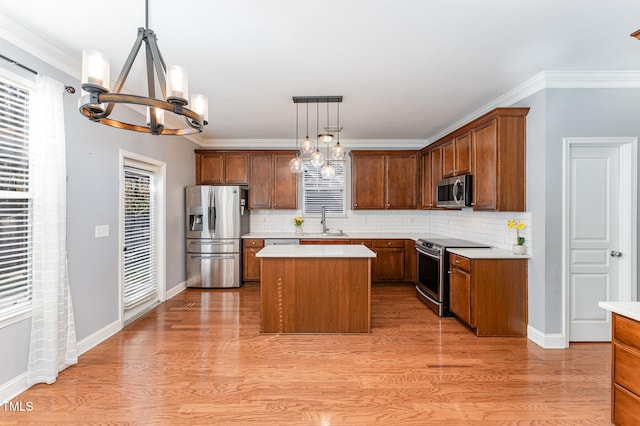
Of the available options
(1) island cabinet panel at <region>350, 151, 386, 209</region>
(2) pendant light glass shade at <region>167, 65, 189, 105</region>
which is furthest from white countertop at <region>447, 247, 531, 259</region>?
(2) pendant light glass shade at <region>167, 65, 189, 105</region>

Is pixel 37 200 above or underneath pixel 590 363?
above

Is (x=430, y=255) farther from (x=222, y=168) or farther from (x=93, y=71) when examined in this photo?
(x=93, y=71)

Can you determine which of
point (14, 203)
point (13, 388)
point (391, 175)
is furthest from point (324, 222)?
point (13, 388)

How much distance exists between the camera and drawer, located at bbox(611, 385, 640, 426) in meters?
1.81

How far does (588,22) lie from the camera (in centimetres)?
230

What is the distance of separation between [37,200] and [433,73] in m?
3.58

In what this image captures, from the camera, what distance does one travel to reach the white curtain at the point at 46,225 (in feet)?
7.94

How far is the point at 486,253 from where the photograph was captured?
366 centimetres

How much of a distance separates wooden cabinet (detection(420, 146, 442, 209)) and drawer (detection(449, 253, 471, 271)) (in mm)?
1528

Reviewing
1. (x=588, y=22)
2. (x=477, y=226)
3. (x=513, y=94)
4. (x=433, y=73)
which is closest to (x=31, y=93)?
(x=433, y=73)

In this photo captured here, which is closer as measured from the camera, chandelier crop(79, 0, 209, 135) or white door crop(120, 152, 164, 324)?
chandelier crop(79, 0, 209, 135)

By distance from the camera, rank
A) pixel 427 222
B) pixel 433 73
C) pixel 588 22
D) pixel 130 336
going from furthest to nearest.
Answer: pixel 427 222, pixel 130 336, pixel 433 73, pixel 588 22

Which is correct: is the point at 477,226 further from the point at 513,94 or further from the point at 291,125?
the point at 291,125

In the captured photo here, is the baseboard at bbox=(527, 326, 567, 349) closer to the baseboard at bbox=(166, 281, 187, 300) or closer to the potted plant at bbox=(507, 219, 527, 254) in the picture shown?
the potted plant at bbox=(507, 219, 527, 254)
